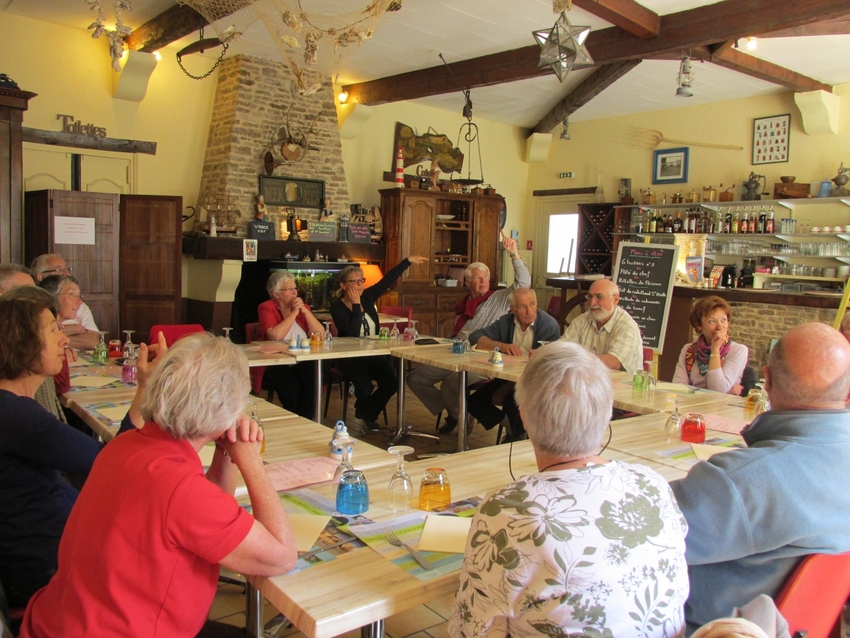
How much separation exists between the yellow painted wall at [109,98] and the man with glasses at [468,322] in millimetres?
3884

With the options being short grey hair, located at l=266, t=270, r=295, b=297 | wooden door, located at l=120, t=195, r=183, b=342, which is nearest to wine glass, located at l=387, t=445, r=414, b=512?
short grey hair, located at l=266, t=270, r=295, b=297

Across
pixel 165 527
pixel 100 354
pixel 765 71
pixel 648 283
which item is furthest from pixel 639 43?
pixel 165 527

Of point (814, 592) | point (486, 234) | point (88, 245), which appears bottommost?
point (814, 592)

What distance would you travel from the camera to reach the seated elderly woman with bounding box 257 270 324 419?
529 cm

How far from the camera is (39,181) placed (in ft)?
23.5

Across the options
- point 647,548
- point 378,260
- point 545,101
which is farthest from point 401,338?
point 545,101

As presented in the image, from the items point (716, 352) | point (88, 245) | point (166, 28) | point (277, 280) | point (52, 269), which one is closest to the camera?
point (716, 352)

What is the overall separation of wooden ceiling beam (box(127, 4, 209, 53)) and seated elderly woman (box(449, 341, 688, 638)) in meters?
6.03

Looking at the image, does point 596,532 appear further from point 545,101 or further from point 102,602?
point 545,101

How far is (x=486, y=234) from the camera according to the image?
416 inches

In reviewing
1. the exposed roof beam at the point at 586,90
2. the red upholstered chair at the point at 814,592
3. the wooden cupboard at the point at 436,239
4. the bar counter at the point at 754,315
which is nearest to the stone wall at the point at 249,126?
the wooden cupboard at the point at 436,239

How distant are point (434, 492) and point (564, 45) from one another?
3631 mm

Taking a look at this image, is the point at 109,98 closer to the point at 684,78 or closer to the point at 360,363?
the point at 360,363

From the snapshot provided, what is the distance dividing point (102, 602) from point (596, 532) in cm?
99
